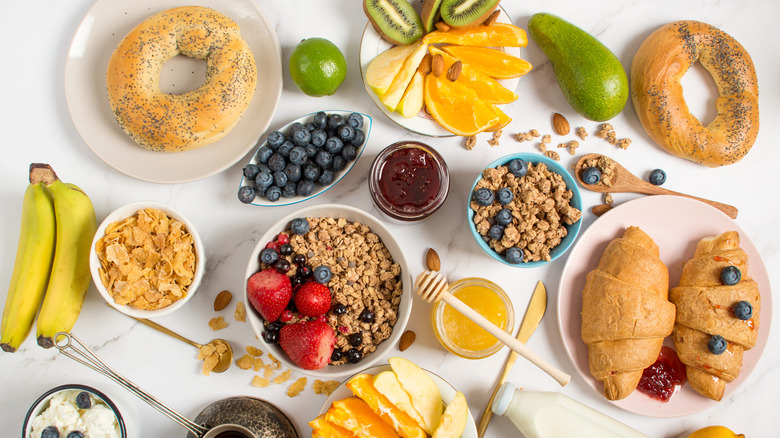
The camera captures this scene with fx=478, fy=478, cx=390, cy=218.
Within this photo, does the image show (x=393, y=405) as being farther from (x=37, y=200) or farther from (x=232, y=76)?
(x=37, y=200)

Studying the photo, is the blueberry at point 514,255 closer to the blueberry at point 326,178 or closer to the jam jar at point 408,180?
the jam jar at point 408,180

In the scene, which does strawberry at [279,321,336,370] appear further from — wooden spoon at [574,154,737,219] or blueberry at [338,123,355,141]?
wooden spoon at [574,154,737,219]

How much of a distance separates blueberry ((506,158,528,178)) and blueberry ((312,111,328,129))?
2.16ft

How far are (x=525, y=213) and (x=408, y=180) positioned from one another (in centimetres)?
41

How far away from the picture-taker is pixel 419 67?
5.48 ft

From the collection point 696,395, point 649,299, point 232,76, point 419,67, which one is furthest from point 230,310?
point 696,395

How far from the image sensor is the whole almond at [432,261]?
1.74 meters

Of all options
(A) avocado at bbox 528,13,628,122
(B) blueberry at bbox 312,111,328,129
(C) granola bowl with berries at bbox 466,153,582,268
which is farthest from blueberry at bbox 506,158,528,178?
(B) blueberry at bbox 312,111,328,129

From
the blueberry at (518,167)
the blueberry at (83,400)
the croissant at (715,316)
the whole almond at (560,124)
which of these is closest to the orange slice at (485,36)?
the whole almond at (560,124)

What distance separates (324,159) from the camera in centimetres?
161

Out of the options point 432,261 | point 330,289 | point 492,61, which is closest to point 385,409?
point 330,289

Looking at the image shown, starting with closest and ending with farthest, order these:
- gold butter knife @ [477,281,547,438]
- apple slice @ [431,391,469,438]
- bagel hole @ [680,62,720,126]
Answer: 1. apple slice @ [431,391,469,438]
2. gold butter knife @ [477,281,547,438]
3. bagel hole @ [680,62,720,126]

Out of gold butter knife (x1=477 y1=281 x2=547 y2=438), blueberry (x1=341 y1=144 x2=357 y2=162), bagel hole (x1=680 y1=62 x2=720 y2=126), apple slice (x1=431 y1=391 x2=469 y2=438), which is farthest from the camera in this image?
bagel hole (x1=680 y1=62 x2=720 y2=126)

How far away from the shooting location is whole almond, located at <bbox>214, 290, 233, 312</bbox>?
1724 millimetres
